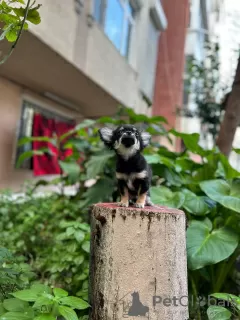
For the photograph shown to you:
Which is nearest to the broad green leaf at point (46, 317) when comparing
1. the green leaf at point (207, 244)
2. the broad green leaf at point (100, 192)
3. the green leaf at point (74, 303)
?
the green leaf at point (74, 303)

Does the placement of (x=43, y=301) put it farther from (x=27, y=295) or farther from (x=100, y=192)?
(x=100, y=192)

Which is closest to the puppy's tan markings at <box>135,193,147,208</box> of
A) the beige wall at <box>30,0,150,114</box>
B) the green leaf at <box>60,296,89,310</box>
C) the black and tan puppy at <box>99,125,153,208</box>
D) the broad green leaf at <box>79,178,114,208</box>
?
the black and tan puppy at <box>99,125,153,208</box>

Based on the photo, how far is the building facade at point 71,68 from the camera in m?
4.09

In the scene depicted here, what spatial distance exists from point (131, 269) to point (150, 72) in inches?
318

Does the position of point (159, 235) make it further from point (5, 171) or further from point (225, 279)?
point (5, 171)

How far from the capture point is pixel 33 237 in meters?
3.24

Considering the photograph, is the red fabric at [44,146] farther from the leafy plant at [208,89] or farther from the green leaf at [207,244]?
the green leaf at [207,244]

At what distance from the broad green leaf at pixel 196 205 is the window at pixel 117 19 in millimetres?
4140

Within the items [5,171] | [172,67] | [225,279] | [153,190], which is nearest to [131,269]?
[153,190]

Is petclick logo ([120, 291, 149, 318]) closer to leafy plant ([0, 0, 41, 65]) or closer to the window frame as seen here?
leafy plant ([0, 0, 41, 65])

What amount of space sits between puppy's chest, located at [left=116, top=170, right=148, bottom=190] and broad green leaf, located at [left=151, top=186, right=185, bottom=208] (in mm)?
631

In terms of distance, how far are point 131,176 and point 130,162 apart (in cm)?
8

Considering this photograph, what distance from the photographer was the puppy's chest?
5.73 feet

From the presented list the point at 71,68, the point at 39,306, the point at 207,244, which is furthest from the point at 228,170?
the point at 71,68
